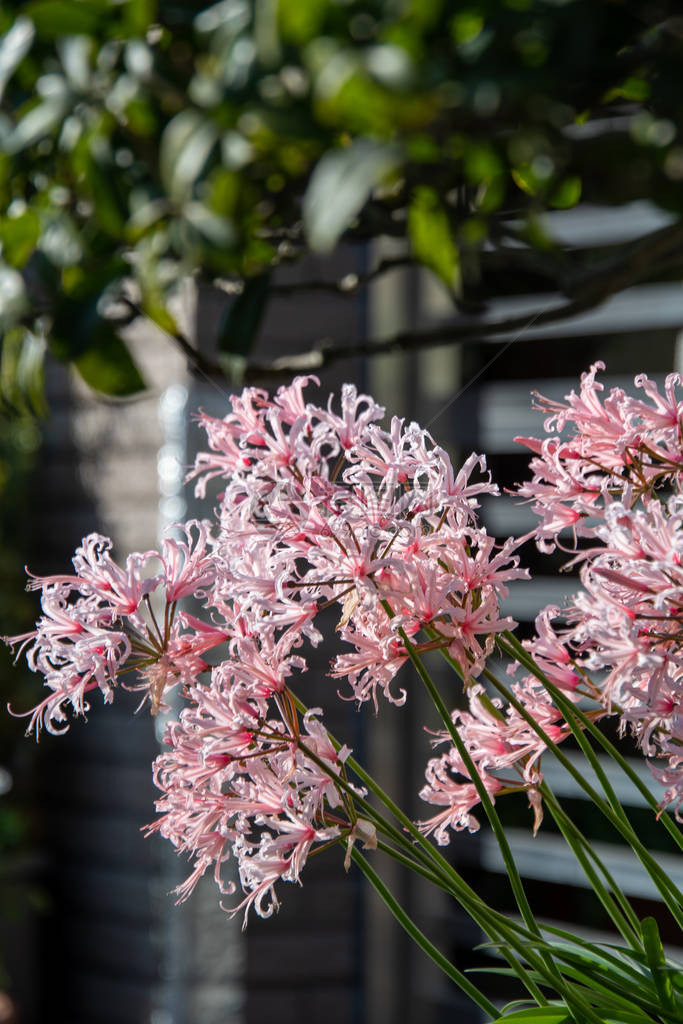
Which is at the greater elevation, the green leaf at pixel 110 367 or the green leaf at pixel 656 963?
the green leaf at pixel 110 367

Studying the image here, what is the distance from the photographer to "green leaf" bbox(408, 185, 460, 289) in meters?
0.68

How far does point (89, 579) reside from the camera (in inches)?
18.7

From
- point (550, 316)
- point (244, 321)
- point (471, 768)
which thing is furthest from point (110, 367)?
point (471, 768)

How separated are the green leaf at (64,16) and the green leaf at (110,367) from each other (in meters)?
0.20

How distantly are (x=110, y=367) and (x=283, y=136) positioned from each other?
286 mm

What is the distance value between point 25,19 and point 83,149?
102 mm

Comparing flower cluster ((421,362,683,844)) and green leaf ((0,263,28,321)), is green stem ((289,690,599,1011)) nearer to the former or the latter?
flower cluster ((421,362,683,844))

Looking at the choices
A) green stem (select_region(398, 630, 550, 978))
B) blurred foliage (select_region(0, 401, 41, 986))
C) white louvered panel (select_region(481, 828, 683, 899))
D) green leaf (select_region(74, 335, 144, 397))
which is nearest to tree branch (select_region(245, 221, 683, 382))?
green leaf (select_region(74, 335, 144, 397))

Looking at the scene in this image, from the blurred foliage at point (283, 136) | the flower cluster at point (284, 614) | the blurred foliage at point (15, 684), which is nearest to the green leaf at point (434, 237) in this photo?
the blurred foliage at point (283, 136)

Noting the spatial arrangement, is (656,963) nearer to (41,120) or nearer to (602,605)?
(602,605)

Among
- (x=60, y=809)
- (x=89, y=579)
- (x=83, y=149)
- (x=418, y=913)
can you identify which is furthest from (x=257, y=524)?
(x=60, y=809)

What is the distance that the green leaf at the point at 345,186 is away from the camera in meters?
A: 0.41

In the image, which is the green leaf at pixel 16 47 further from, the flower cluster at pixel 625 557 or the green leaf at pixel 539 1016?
the green leaf at pixel 539 1016

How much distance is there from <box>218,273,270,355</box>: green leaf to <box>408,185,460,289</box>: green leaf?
12 cm
